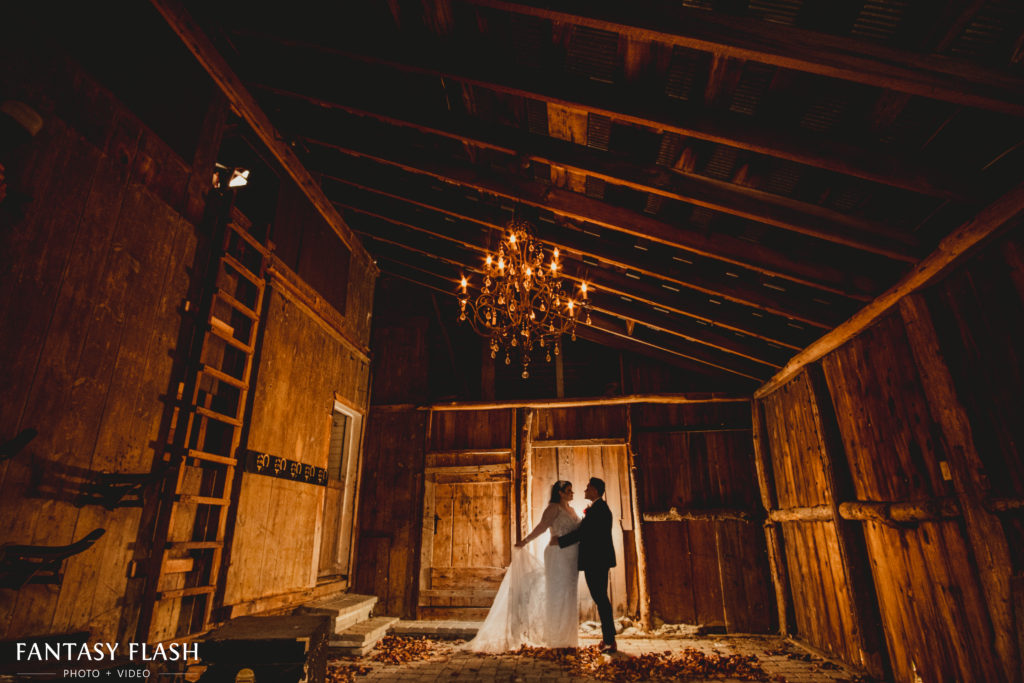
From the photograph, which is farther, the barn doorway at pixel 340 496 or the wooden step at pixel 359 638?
the barn doorway at pixel 340 496

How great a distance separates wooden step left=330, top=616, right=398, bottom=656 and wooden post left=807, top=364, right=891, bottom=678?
18.1 feet

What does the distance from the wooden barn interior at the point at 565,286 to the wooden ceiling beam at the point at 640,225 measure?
0.03 m

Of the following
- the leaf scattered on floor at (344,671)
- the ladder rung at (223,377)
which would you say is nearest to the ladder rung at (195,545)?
the ladder rung at (223,377)

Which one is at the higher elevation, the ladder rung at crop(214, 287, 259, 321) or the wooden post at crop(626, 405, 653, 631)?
the ladder rung at crop(214, 287, 259, 321)

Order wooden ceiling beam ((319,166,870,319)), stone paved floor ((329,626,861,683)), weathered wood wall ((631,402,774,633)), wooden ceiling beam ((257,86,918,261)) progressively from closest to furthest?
wooden ceiling beam ((257,86,918,261)) → stone paved floor ((329,626,861,683)) → wooden ceiling beam ((319,166,870,319)) → weathered wood wall ((631,402,774,633))

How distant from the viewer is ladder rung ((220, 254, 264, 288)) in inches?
196

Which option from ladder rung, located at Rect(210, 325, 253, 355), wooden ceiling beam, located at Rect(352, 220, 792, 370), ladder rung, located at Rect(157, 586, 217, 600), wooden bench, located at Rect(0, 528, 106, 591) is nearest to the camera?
wooden bench, located at Rect(0, 528, 106, 591)

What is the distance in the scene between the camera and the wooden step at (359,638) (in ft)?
18.9

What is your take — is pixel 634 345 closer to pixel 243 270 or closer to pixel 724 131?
pixel 724 131

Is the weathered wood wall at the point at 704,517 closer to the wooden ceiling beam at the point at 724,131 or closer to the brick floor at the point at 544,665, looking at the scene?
the brick floor at the point at 544,665

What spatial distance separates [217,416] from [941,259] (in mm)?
6237

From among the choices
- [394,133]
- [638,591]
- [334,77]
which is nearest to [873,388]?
[638,591]

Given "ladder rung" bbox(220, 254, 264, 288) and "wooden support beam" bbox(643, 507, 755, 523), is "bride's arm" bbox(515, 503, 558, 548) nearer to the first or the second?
"wooden support beam" bbox(643, 507, 755, 523)

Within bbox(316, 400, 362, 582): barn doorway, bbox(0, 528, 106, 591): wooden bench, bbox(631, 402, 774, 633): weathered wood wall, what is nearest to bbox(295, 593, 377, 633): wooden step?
bbox(316, 400, 362, 582): barn doorway
